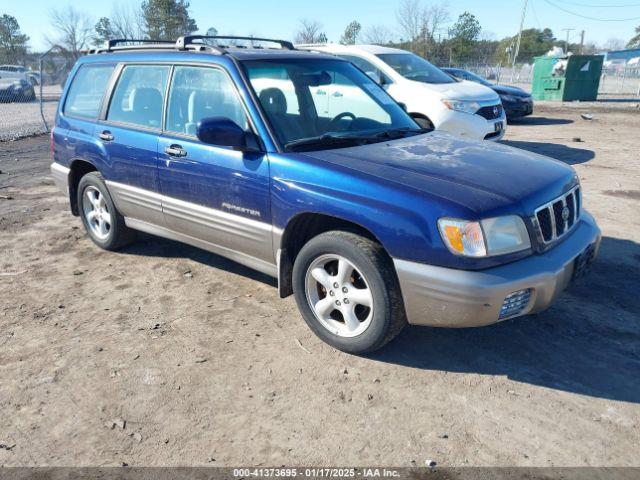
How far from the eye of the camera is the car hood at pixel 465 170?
2922 mm

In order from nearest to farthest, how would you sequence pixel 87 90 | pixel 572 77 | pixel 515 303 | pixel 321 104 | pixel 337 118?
pixel 515 303 → pixel 337 118 → pixel 321 104 → pixel 87 90 → pixel 572 77

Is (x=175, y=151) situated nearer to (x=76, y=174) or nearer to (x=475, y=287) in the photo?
(x=76, y=174)

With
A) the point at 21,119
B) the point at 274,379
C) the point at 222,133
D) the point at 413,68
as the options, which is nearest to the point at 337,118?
the point at 222,133

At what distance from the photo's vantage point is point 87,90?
5.13 m

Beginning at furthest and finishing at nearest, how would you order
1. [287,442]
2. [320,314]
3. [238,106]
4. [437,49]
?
1. [437,49]
2. [238,106]
3. [320,314]
4. [287,442]

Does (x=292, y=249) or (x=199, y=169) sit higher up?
(x=199, y=169)

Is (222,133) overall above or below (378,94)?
below

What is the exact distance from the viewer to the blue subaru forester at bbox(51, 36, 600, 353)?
112 inches

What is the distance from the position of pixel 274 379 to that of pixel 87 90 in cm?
361

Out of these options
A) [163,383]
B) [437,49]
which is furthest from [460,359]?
[437,49]

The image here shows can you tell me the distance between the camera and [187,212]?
4.11 metres

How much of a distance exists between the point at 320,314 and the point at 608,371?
1750mm

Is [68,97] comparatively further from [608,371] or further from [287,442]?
[608,371]

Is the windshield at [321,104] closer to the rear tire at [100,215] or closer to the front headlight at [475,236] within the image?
the front headlight at [475,236]
